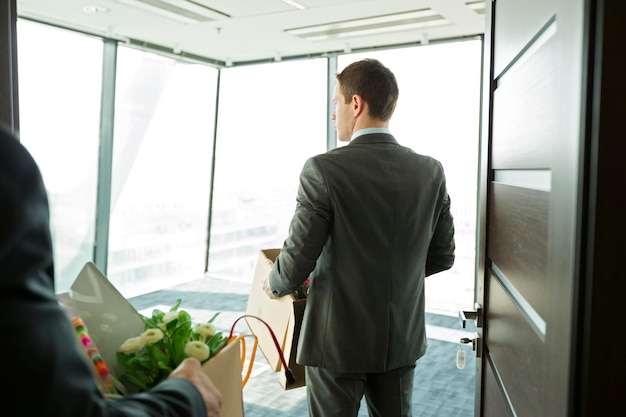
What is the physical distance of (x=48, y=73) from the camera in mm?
5051

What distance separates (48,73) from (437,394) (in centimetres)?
418

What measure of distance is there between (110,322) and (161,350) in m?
0.11

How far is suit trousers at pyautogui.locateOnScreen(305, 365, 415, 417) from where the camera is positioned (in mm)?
1907

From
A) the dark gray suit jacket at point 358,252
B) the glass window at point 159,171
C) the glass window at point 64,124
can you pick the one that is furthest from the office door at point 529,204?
the glass window at point 159,171

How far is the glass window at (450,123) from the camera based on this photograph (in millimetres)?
5621

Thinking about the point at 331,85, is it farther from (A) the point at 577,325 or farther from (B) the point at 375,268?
(A) the point at 577,325

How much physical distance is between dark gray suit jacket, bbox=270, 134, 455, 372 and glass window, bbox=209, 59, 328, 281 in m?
4.64

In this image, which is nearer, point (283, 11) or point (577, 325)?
point (577, 325)

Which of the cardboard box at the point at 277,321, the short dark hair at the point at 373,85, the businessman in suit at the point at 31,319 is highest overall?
the short dark hair at the point at 373,85

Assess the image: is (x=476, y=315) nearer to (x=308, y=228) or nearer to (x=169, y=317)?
(x=308, y=228)

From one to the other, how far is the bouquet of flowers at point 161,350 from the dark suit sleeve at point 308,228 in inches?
30.7

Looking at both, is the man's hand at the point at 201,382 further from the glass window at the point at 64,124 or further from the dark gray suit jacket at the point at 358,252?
the glass window at the point at 64,124

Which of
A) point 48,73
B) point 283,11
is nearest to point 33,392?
point 283,11

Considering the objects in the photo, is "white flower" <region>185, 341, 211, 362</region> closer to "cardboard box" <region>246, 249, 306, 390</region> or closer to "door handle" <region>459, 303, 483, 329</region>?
"door handle" <region>459, 303, 483, 329</region>
